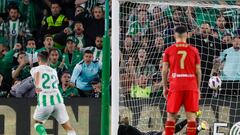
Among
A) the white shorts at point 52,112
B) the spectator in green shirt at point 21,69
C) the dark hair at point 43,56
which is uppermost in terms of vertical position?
the dark hair at point 43,56

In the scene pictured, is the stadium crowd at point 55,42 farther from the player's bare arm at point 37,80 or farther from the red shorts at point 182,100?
the red shorts at point 182,100

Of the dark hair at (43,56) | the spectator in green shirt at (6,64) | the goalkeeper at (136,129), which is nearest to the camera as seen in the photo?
the goalkeeper at (136,129)

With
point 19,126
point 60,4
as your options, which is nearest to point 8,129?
point 19,126

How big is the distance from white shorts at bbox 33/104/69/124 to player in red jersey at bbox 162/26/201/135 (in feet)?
10.3

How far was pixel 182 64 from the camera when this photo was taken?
12695 millimetres

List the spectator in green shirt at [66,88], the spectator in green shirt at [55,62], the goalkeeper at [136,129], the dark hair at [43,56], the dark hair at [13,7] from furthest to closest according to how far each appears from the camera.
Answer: the dark hair at [13,7] → the spectator in green shirt at [55,62] → the spectator in green shirt at [66,88] → the dark hair at [43,56] → the goalkeeper at [136,129]

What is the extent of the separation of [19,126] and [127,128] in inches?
106

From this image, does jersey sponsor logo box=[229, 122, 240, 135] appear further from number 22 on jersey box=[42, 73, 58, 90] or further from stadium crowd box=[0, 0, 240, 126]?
number 22 on jersey box=[42, 73, 58, 90]

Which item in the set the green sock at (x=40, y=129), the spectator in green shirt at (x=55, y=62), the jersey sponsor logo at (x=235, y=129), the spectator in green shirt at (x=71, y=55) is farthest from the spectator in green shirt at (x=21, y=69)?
the jersey sponsor logo at (x=235, y=129)

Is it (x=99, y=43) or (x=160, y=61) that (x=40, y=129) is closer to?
(x=160, y=61)

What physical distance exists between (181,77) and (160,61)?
3.06 metres

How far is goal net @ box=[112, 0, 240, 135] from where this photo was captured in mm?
15555

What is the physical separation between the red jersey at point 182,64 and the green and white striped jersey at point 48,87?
3.06 meters

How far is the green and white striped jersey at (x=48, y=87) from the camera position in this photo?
596 inches
